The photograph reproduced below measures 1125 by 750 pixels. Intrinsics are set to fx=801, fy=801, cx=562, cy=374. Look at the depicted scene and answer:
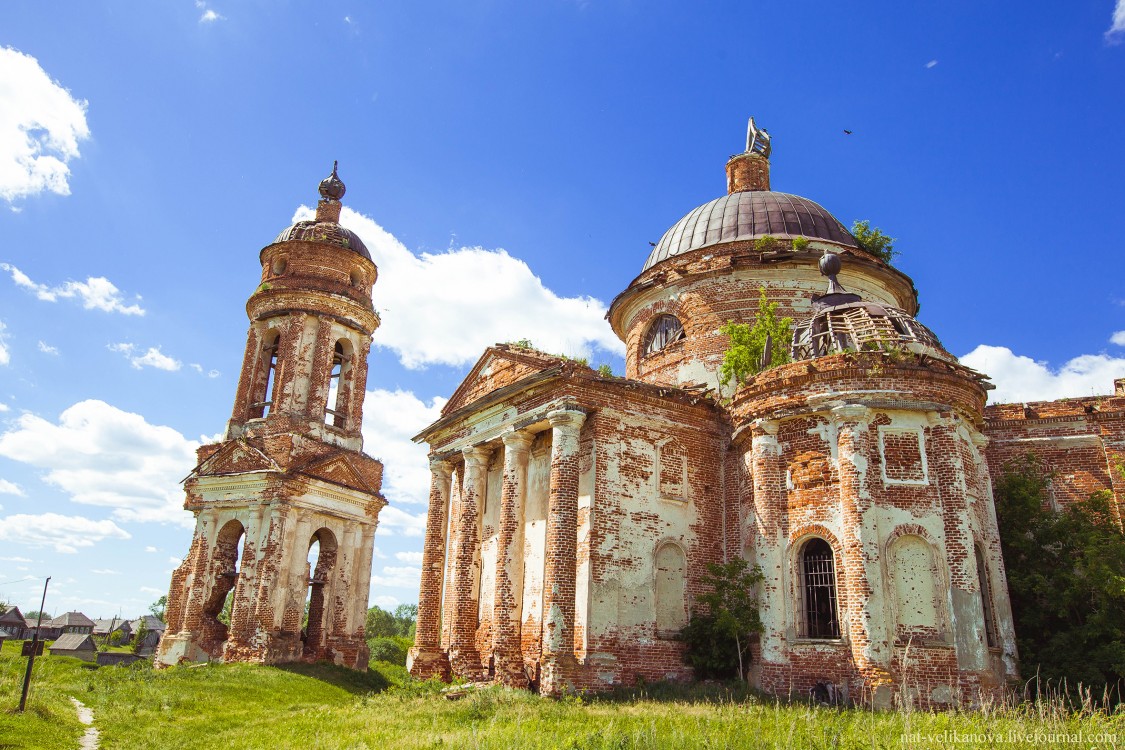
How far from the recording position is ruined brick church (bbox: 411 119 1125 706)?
12867mm

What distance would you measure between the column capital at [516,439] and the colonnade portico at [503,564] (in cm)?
2

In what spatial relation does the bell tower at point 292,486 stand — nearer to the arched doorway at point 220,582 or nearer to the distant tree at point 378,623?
the arched doorway at point 220,582

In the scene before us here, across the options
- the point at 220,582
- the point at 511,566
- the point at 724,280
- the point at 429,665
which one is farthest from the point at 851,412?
the point at 220,582

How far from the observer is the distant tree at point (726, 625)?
13859 mm

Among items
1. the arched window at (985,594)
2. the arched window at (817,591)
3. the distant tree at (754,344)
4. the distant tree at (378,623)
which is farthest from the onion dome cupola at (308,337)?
the distant tree at (378,623)

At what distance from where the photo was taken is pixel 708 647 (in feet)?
47.2

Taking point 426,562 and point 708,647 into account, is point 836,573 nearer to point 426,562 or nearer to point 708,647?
point 708,647

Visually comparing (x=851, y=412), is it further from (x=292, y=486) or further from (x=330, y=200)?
(x=330, y=200)

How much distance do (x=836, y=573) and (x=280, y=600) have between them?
15702mm

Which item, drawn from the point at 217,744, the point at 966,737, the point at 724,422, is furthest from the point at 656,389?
the point at 217,744

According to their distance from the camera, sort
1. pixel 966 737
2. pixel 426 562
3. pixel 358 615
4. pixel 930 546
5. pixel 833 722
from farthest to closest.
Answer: pixel 358 615 < pixel 426 562 < pixel 930 546 < pixel 833 722 < pixel 966 737

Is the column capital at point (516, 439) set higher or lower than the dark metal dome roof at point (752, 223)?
lower

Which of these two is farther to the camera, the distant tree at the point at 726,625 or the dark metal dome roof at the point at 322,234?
the dark metal dome roof at the point at 322,234

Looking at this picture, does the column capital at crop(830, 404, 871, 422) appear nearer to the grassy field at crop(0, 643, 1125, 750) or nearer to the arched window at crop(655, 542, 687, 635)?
the arched window at crop(655, 542, 687, 635)
